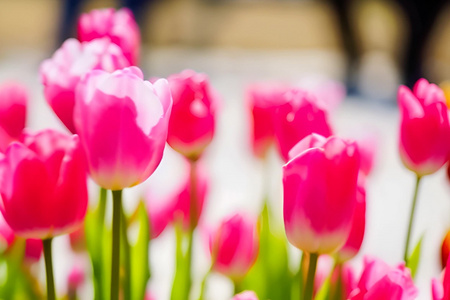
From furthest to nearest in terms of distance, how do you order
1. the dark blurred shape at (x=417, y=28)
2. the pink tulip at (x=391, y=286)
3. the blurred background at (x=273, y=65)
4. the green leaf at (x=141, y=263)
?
the dark blurred shape at (x=417, y=28) → the blurred background at (x=273, y=65) → the green leaf at (x=141, y=263) → the pink tulip at (x=391, y=286)

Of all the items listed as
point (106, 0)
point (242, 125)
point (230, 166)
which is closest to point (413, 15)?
point (242, 125)

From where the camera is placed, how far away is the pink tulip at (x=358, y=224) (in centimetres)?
26

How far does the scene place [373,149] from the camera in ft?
1.28

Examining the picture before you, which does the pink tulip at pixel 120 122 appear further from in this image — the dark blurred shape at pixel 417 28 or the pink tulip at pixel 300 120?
the dark blurred shape at pixel 417 28

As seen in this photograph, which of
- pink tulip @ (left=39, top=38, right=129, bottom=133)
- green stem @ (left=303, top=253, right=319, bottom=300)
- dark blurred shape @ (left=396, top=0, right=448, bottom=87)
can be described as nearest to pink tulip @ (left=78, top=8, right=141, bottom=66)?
pink tulip @ (left=39, top=38, right=129, bottom=133)

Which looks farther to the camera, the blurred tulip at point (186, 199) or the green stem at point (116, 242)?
the blurred tulip at point (186, 199)

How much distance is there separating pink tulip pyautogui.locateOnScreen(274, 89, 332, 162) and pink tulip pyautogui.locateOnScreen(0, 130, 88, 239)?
0.28 feet

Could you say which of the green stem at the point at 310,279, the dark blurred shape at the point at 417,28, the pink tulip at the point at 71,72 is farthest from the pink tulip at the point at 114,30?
the dark blurred shape at the point at 417,28

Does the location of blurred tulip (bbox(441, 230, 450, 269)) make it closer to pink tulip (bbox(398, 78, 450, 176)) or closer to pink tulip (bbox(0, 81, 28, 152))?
pink tulip (bbox(398, 78, 450, 176))

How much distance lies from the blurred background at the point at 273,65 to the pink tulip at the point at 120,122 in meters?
0.17

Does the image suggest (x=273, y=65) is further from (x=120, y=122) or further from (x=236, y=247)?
(x=120, y=122)

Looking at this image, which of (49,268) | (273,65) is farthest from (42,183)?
(273,65)

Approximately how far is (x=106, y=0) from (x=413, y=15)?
180 cm

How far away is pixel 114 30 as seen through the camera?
0.29 metres
